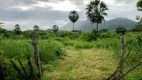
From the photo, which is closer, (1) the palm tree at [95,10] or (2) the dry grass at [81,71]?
(2) the dry grass at [81,71]

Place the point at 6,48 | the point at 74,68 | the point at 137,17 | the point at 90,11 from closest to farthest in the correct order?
1. the point at 74,68
2. the point at 6,48
3. the point at 137,17
4. the point at 90,11

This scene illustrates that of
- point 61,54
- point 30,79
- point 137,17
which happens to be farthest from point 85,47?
point 30,79

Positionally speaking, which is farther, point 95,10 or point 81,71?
point 95,10

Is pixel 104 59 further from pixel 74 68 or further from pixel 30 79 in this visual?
pixel 30 79

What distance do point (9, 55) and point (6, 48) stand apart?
1.78 feet

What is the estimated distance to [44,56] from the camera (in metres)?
9.26

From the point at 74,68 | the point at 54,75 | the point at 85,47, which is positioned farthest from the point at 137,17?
the point at 85,47

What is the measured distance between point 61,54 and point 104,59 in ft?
7.22

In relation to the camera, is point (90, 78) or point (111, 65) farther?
point (111, 65)

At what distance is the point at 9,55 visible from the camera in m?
8.48

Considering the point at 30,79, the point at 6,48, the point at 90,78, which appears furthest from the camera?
the point at 6,48

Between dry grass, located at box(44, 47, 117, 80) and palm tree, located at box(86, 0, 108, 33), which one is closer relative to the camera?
dry grass, located at box(44, 47, 117, 80)

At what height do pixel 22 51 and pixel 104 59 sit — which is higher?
pixel 22 51

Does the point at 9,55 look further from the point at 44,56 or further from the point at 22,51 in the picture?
the point at 44,56
